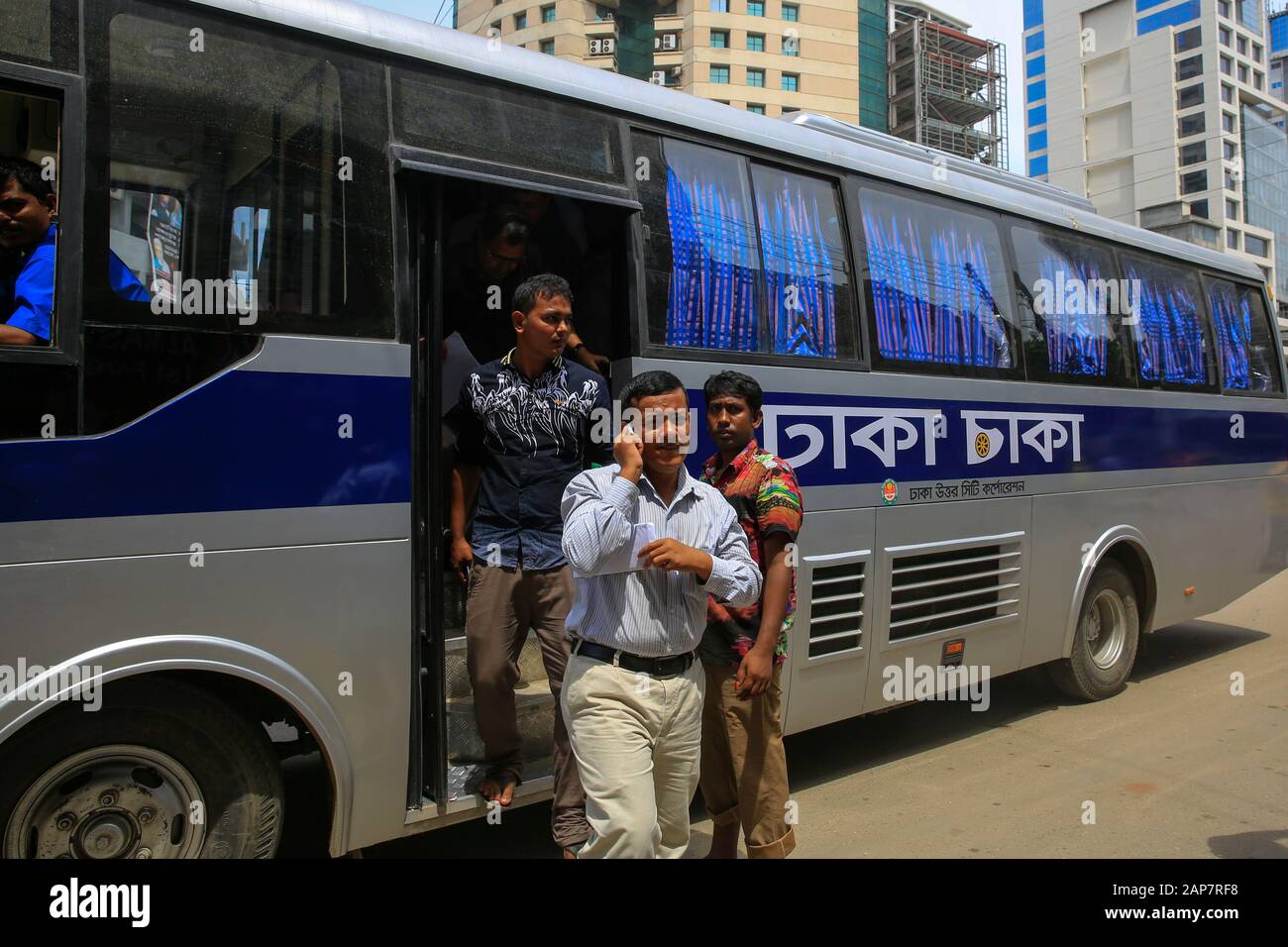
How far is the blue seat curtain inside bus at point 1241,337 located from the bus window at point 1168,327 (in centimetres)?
30

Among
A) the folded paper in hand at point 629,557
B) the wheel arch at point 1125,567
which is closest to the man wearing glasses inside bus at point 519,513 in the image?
the folded paper in hand at point 629,557

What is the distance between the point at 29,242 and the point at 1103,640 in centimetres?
698

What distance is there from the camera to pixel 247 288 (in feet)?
10.3

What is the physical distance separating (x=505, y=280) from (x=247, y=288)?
1455 millimetres

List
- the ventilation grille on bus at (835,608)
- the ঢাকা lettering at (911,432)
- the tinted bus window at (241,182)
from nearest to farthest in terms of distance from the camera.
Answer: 1. the tinted bus window at (241,182)
2. the ঢাকা lettering at (911,432)
3. the ventilation grille on bus at (835,608)

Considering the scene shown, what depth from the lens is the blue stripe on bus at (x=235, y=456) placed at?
2744mm

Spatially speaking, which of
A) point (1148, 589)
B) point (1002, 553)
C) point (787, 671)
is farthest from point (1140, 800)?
point (1148, 589)

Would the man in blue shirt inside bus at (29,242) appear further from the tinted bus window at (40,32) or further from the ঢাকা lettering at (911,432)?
the ঢাকা lettering at (911,432)

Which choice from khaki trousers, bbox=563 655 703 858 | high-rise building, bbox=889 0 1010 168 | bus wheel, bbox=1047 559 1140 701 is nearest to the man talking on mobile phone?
khaki trousers, bbox=563 655 703 858

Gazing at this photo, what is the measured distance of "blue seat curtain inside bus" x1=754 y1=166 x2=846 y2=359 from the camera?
15.3 ft

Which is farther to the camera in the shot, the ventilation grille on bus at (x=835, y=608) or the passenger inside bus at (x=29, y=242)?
the ventilation grille on bus at (x=835, y=608)

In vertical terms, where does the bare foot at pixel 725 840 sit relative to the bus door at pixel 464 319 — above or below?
below

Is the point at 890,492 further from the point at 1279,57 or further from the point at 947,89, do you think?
the point at 1279,57

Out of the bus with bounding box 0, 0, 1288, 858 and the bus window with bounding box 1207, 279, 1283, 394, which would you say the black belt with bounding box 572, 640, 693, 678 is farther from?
the bus window with bounding box 1207, 279, 1283, 394
